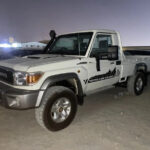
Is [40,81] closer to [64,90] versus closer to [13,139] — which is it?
[64,90]

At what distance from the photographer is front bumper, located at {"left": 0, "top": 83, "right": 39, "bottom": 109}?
2.63 meters

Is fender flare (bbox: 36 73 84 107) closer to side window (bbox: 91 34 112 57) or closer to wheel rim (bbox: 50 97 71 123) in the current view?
wheel rim (bbox: 50 97 71 123)

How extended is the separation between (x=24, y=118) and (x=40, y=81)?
4.42 ft

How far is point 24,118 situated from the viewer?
3.68 metres

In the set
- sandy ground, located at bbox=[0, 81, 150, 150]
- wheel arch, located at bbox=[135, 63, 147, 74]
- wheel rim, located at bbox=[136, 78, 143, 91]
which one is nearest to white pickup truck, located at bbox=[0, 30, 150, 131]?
sandy ground, located at bbox=[0, 81, 150, 150]

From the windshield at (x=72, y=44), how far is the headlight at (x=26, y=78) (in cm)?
129

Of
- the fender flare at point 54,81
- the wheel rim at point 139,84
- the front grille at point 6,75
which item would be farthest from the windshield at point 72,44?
the wheel rim at point 139,84

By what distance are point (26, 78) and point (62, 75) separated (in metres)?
0.67

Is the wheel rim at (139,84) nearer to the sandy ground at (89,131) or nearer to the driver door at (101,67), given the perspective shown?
the sandy ground at (89,131)

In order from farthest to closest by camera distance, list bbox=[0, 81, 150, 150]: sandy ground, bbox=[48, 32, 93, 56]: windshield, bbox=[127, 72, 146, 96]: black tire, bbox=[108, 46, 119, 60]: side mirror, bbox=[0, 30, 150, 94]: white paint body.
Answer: bbox=[127, 72, 146, 96]: black tire
bbox=[48, 32, 93, 56]: windshield
bbox=[108, 46, 119, 60]: side mirror
bbox=[0, 30, 150, 94]: white paint body
bbox=[0, 81, 150, 150]: sandy ground

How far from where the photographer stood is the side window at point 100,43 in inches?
149

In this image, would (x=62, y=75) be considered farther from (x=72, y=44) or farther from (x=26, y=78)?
(x=72, y=44)

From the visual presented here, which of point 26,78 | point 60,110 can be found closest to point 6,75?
point 26,78

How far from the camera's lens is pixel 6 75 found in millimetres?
3035
